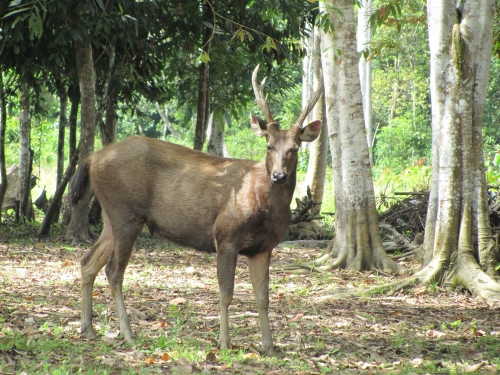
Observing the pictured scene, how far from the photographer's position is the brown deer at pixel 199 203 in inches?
220

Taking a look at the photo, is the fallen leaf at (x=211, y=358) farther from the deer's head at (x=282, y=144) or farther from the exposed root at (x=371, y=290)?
the exposed root at (x=371, y=290)

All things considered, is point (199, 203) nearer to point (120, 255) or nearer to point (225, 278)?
point (225, 278)

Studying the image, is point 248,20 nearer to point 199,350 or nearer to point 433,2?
point 433,2

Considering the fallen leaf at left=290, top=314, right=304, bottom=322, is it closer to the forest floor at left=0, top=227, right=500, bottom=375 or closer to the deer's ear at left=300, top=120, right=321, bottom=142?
the forest floor at left=0, top=227, right=500, bottom=375

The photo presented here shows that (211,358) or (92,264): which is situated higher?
(92,264)

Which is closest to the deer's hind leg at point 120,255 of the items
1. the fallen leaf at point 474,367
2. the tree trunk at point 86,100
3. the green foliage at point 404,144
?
the fallen leaf at point 474,367

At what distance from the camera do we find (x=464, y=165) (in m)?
7.89

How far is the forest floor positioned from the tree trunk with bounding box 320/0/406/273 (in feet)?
1.12

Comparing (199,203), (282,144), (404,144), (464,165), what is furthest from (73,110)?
(404,144)

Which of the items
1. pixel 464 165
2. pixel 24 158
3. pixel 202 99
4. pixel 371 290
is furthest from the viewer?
Result: pixel 24 158

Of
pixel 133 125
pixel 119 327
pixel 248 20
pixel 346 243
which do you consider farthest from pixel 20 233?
pixel 133 125

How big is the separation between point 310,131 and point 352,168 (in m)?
3.49

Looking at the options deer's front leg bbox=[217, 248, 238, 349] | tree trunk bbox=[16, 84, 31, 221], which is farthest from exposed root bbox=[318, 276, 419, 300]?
tree trunk bbox=[16, 84, 31, 221]

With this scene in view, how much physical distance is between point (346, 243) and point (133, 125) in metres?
33.9
